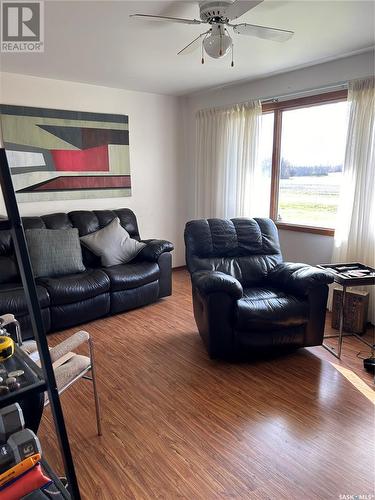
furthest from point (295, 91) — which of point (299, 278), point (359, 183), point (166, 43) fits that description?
point (299, 278)

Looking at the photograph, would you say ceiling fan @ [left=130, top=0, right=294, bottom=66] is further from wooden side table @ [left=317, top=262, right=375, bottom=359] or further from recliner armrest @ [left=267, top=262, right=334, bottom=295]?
wooden side table @ [left=317, top=262, right=375, bottom=359]

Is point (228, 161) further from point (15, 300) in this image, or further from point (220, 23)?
point (15, 300)

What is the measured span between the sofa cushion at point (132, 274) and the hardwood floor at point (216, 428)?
76cm

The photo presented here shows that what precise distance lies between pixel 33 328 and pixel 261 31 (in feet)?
7.16

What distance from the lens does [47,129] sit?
393 cm

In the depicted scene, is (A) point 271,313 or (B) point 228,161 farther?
(B) point 228,161

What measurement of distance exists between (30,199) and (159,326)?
2032 mm

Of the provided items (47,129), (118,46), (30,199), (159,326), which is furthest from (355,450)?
A: (47,129)

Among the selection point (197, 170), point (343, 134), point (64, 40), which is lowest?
point (197, 170)

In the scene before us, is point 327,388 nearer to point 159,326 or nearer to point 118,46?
point 159,326

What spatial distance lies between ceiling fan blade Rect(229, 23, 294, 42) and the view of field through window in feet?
4.76

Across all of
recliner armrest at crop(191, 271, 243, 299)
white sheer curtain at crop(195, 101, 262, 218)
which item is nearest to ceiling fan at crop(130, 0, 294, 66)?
recliner armrest at crop(191, 271, 243, 299)

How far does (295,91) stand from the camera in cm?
375

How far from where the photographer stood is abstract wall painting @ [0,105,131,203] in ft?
12.4
